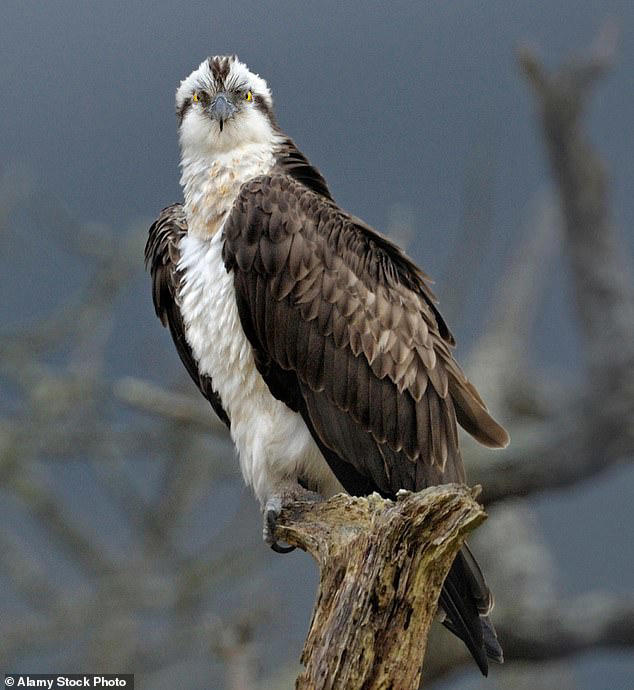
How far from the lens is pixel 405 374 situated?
5.21 metres

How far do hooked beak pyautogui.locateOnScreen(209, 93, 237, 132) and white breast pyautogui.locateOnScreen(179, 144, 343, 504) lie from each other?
0.36 m

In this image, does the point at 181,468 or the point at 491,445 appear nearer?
the point at 491,445

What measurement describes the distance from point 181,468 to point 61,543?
1.21 m

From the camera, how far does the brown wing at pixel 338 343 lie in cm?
514

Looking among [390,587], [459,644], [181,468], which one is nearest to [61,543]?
[181,468]

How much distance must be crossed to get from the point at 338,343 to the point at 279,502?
0.73 metres

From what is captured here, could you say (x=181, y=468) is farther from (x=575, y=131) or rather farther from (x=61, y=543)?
(x=575, y=131)

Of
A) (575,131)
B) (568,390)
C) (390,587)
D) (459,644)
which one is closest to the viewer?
(390,587)

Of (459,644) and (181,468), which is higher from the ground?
(181,468)

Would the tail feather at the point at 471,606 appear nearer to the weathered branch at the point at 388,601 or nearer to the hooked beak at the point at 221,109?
the weathered branch at the point at 388,601

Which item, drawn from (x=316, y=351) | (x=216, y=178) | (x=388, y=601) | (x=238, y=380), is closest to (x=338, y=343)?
(x=316, y=351)

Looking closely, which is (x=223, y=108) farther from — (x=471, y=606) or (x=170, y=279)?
(x=471, y=606)

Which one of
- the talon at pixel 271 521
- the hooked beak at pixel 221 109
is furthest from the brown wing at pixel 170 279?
the talon at pixel 271 521

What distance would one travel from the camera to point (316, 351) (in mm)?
5199
